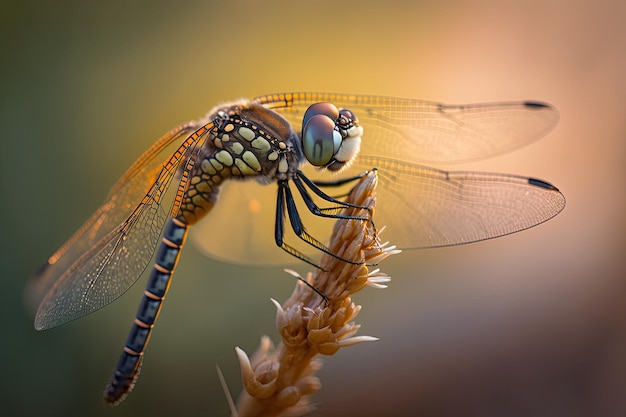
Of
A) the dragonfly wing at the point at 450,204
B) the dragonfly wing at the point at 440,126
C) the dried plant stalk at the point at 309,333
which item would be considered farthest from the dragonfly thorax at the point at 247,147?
the dried plant stalk at the point at 309,333

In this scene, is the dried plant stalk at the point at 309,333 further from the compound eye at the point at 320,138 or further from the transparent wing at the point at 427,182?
the transparent wing at the point at 427,182

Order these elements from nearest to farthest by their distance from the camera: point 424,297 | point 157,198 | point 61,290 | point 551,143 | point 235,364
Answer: point 61,290 → point 157,198 → point 235,364 → point 424,297 → point 551,143

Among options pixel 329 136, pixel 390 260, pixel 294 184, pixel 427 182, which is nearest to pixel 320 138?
pixel 329 136

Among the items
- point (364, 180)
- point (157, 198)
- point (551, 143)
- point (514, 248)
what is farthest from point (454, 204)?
point (551, 143)

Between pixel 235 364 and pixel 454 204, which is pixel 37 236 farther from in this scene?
pixel 454 204

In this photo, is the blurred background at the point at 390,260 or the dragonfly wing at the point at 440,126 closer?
the dragonfly wing at the point at 440,126

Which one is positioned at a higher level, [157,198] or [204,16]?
[204,16]
